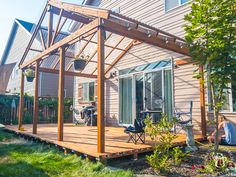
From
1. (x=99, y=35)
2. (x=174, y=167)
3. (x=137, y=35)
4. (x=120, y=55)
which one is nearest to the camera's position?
(x=174, y=167)

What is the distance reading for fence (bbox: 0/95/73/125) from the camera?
10.9 metres

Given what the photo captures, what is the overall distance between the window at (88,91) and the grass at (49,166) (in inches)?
250

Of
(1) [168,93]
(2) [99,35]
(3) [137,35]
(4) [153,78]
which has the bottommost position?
(1) [168,93]

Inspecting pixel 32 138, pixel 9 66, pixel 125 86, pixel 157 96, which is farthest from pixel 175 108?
pixel 9 66

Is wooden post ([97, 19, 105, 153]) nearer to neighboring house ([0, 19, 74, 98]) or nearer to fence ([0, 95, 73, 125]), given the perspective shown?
fence ([0, 95, 73, 125])

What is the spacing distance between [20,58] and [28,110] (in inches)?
310

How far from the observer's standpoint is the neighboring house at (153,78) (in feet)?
21.5

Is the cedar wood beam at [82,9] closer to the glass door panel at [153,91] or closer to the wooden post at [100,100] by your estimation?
the wooden post at [100,100]

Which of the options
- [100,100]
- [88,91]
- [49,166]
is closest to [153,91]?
[100,100]

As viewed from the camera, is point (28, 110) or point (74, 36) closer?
point (74, 36)

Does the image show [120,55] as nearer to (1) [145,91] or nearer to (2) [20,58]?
(1) [145,91]

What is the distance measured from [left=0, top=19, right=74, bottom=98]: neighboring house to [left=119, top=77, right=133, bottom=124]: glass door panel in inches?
358

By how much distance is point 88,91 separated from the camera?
1144 cm

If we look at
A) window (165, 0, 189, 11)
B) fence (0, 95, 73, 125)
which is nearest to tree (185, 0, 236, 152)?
window (165, 0, 189, 11)
